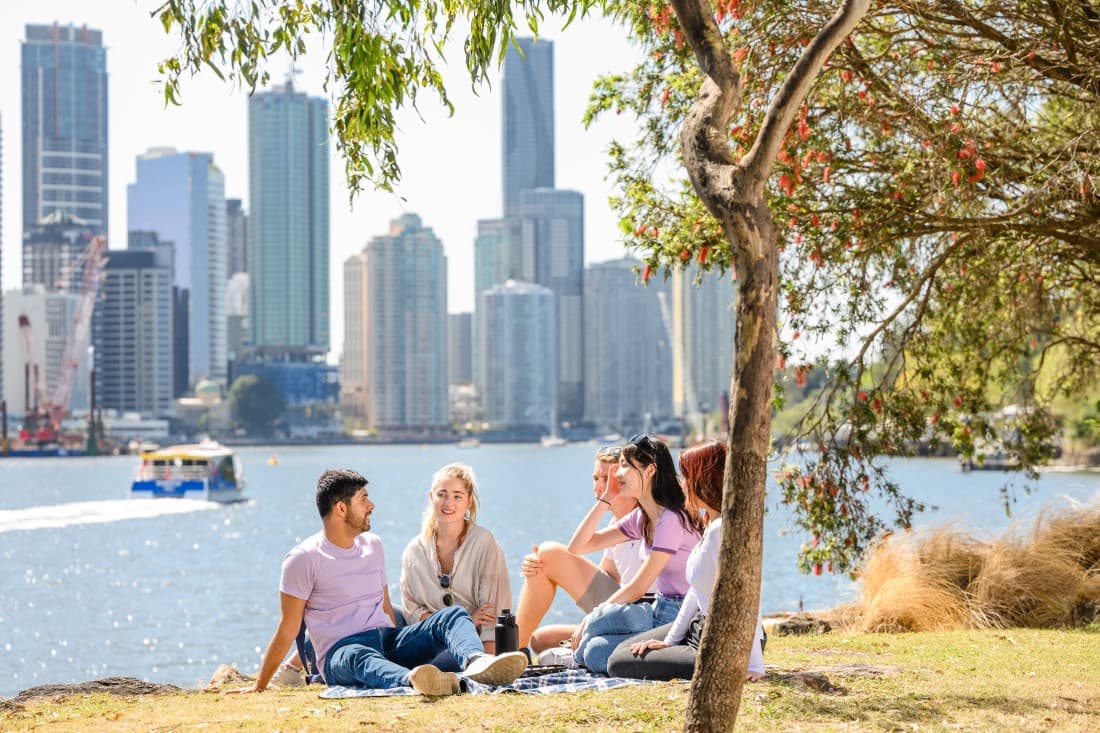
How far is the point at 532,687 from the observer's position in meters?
→ 6.16

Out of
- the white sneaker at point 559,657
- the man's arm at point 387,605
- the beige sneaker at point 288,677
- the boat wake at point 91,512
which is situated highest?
the man's arm at point 387,605

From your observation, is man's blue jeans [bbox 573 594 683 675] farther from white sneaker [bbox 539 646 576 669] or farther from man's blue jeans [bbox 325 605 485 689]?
man's blue jeans [bbox 325 605 485 689]

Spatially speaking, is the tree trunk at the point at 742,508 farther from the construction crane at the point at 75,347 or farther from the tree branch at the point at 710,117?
the construction crane at the point at 75,347

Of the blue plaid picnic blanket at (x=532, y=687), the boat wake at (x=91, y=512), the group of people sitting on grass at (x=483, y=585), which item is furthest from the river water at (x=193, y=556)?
the blue plaid picnic blanket at (x=532, y=687)

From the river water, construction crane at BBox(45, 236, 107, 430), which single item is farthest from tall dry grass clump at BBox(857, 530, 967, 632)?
construction crane at BBox(45, 236, 107, 430)

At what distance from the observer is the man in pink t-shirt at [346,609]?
648 centimetres

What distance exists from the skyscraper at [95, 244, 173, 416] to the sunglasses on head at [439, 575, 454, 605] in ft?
634

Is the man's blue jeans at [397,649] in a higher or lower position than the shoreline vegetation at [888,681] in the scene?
higher

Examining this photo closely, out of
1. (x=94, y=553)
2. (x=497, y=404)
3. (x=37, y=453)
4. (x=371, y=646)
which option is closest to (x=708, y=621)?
(x=371, y=646)

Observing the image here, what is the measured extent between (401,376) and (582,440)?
95.2 ft

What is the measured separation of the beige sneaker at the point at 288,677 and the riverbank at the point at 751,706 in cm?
45

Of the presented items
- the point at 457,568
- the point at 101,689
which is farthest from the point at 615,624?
the point at 101,689

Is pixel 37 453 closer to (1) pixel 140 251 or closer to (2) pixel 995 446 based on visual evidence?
(1) pixel 140 251

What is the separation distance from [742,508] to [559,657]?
2.68 m
